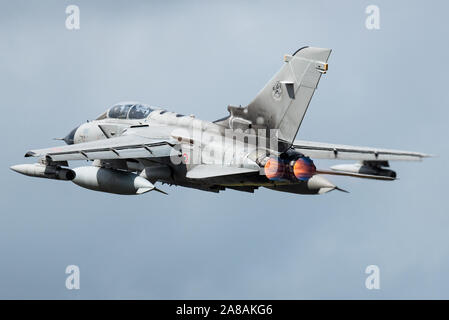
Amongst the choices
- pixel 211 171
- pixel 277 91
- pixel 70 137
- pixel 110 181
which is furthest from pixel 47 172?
pixel 277 91

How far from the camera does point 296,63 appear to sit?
4616 cm

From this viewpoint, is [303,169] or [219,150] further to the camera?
[219,150]

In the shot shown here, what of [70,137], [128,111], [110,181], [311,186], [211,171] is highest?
[128,111]

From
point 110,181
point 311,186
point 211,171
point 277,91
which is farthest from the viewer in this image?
point 311,186

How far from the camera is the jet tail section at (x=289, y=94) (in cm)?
4566

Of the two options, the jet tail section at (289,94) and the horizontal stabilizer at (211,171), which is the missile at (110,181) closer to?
the horizontal stabilizer at (211,171)

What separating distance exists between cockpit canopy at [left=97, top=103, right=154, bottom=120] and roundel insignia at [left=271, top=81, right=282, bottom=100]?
23.2ft

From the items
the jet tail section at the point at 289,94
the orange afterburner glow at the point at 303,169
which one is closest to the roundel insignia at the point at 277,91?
the jet tail section at the point at 289,94

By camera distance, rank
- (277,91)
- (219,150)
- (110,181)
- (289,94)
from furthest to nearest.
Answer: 1. (110,181)
2. (219,150)
3. (277,91)
4. (289,94)

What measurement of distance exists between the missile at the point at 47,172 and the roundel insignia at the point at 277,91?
852cm

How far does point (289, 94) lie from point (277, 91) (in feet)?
1.70

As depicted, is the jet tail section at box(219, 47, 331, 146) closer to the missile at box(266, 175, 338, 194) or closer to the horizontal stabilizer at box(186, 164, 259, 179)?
the horizontal stabilizer at box(186, 164, 259, 179)

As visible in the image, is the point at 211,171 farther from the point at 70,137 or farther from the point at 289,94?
the point at 70,137

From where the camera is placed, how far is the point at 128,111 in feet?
172
